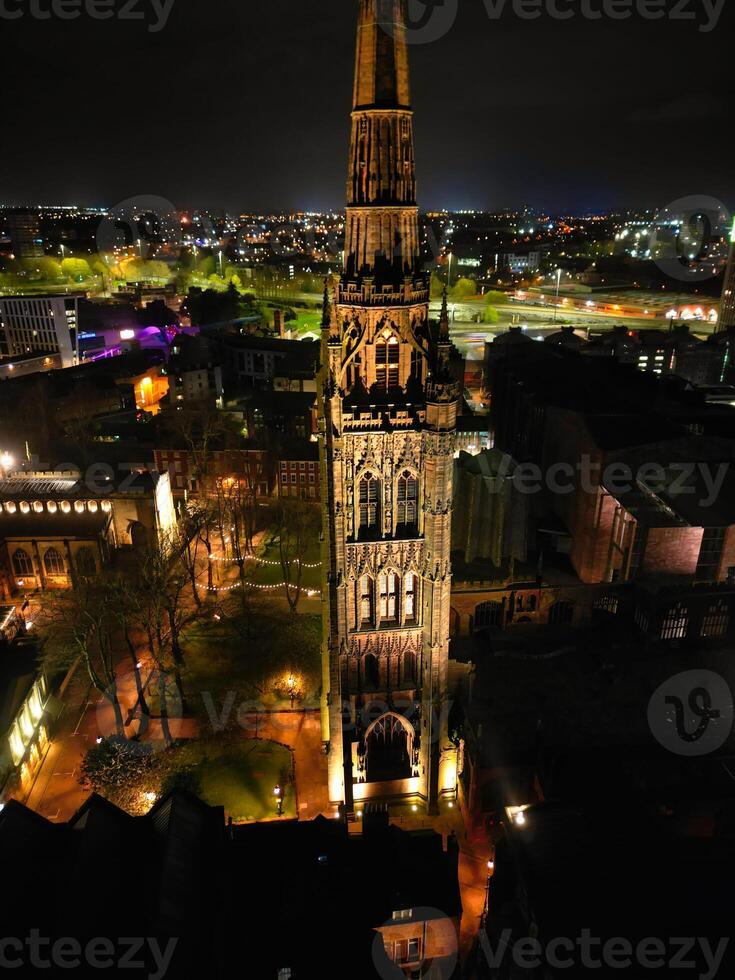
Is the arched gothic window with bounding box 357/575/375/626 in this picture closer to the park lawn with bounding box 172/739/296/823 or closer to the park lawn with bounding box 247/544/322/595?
the park lawn with bounding box 172/739/296/823

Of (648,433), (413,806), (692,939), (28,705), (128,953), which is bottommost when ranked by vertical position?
(413,806)

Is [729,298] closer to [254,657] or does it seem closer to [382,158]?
[254,657]

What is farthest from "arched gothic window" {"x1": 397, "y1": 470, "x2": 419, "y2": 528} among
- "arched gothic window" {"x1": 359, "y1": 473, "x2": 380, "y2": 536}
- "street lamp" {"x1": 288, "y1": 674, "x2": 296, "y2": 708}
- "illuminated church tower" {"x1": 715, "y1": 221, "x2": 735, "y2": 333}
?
"illuminated church tower" {"x1": 715, "y1": 221, "x2": 735, "y2": 333}

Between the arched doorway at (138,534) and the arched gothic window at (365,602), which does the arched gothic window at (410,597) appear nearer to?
the arched gothic window at (365,602)

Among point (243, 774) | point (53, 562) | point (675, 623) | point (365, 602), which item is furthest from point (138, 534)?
point (675, 623)

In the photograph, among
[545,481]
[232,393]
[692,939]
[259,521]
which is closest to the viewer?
[692,939]

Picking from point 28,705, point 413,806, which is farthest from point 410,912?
point 28,705

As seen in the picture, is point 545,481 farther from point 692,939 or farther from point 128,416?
point 128,416
